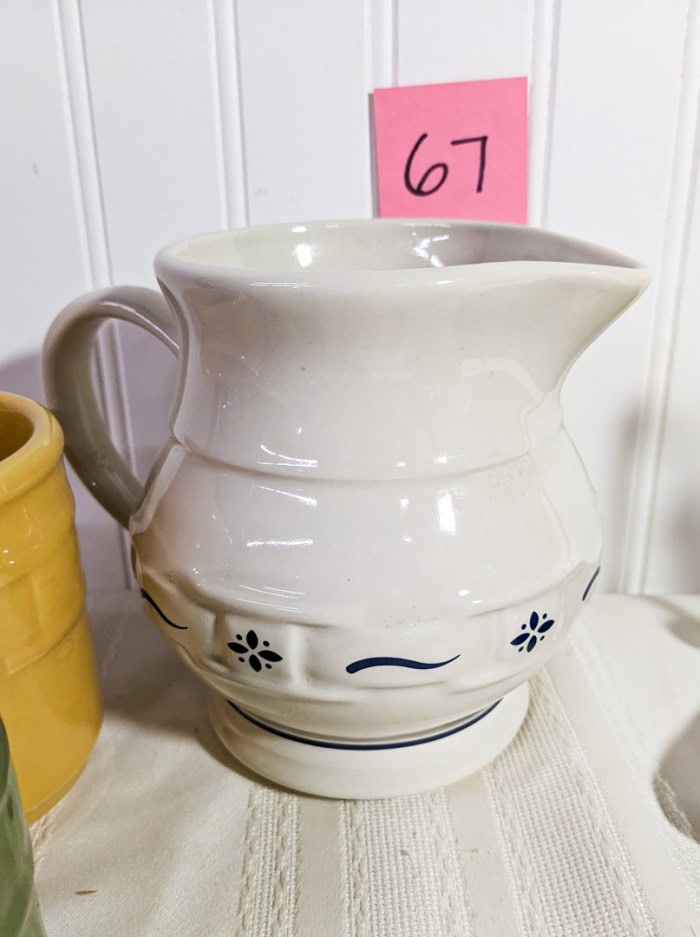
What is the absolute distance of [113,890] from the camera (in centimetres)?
32

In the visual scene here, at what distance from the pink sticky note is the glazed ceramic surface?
129mm

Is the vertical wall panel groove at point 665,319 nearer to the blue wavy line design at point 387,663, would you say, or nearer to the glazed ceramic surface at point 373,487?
the glazed ceramic surface at point 373,487

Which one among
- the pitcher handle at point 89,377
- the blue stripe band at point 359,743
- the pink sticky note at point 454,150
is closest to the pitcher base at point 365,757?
the blue stripe band at point 359,743

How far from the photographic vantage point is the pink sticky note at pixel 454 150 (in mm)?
433

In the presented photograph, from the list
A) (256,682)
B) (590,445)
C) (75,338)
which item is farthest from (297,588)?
(590,445)

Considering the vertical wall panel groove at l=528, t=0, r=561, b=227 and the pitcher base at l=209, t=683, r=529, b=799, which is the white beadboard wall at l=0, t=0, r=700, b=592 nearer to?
the vertical wall panel groove at l=528, t=0, r=561, b=227

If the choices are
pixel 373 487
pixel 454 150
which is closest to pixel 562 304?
pixel 373 487

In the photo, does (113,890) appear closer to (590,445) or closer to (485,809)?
(485,809)

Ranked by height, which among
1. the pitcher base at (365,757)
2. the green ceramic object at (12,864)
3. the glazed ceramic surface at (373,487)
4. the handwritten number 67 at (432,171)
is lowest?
the pitcher base at (365,757)

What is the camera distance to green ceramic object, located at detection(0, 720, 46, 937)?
0.75 feet

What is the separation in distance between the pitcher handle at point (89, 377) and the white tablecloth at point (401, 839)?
0.12m

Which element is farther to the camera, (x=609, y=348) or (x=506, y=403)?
(x=609, y=348)

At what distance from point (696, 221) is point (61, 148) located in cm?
34

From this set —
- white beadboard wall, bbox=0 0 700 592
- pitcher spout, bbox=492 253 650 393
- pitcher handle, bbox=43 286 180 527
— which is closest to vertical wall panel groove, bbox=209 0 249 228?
white beadboard wall, bbox=0 0 700 592
